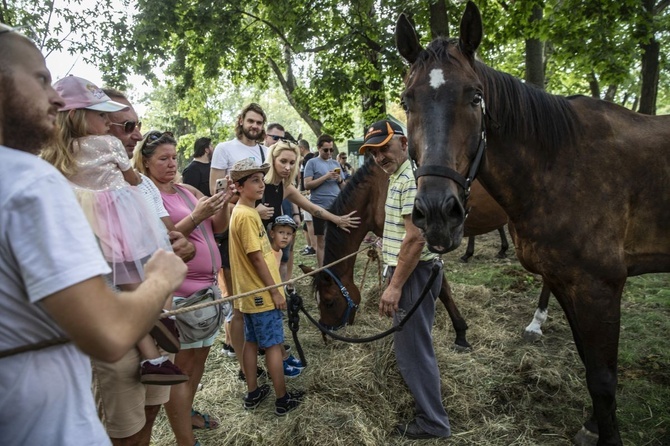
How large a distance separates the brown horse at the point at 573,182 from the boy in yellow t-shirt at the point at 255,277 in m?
1.41

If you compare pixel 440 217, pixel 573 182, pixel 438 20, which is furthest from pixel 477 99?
pixel 438 20

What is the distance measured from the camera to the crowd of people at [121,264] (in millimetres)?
829

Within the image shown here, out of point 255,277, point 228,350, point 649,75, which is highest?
point 649,75

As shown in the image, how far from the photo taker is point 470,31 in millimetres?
2141

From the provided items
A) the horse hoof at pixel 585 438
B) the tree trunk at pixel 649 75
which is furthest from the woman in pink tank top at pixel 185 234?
the tree trunk at pixel 649 75

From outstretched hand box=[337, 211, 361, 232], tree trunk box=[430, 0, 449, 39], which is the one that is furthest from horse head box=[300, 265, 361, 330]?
tree trunk box=[430, 0, 449, 39]

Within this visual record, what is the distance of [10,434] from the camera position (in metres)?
0.92

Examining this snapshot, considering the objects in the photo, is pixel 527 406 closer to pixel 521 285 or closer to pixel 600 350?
pixel 600 350

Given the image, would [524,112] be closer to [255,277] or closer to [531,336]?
[255,277]

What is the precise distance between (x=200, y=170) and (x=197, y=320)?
2809mm

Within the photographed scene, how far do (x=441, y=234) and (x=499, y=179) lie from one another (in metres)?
0.79

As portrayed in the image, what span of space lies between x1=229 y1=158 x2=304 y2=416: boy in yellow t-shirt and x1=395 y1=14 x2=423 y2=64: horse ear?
137 centimetres

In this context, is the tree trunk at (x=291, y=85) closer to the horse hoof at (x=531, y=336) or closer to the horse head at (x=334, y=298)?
the horse head at (x=334, y=298)

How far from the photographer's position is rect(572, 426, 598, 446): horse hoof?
103 inches
